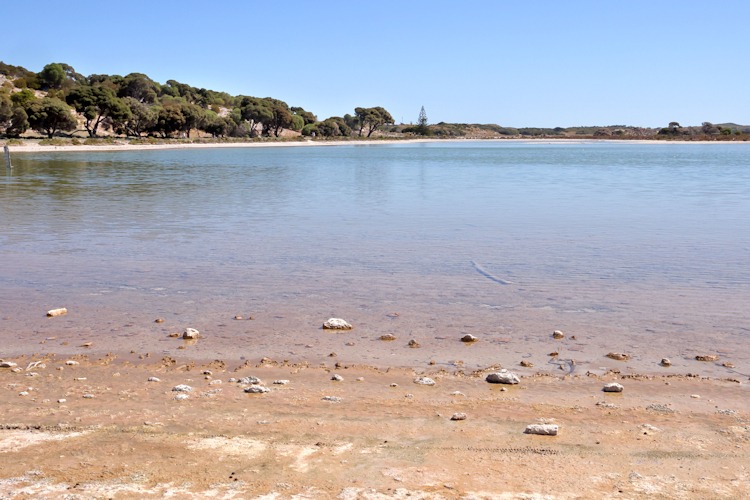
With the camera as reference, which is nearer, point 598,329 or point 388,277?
point 598,329

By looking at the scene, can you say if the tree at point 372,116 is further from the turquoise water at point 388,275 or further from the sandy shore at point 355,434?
the sandy shore at point 355,434

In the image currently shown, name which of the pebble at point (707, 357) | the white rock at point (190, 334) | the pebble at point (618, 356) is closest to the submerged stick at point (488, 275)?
the pebble at point (618, 356)

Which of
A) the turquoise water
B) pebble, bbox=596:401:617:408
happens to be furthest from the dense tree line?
pebble, bbox=596:401:617:408

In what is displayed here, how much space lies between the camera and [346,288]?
10367 millimetres

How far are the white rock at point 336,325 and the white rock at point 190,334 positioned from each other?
139 cm

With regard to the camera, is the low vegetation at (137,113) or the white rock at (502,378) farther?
the low vegetation at (137,113)

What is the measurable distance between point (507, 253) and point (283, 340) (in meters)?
6.58

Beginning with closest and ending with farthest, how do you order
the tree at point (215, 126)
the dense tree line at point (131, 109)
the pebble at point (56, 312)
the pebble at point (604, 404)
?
1. the pebble at point (604, 404)
2. the pebble at point (56, 312)
3. the dense tree line at point (131, 109)
4. the tree at point (215, 126)

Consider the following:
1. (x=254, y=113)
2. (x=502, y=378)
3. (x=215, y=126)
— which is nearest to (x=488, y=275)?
(x=502, y=378)

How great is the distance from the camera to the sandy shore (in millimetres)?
4297

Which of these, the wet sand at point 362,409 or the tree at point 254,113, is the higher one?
the tree at point 254,113

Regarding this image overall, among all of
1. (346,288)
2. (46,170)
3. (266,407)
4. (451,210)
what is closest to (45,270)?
(346,288)

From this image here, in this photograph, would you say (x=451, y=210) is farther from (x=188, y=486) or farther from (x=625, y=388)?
(x=188, y=486)

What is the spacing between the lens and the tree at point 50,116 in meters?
76.0
